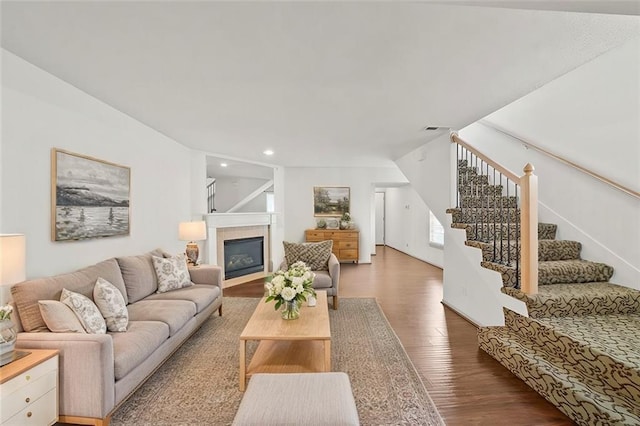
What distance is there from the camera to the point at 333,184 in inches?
293

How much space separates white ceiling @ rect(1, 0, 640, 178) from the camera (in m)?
1.56

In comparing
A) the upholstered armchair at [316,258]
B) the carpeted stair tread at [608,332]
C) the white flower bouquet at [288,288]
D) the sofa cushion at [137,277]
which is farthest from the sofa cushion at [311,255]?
the carpeted stair tread at [608,332]

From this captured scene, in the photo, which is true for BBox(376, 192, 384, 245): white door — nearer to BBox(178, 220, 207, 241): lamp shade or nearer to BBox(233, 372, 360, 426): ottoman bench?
BBox(178, 220, 207, 241): lamp shade

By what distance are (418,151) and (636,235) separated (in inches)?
112

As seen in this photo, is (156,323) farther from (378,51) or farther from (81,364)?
(378,51)

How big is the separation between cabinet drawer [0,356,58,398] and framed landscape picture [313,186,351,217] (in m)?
5.97

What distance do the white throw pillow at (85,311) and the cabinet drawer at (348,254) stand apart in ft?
18.0

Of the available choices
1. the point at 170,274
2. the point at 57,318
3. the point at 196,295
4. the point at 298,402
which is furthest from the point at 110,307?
the point at 298,402

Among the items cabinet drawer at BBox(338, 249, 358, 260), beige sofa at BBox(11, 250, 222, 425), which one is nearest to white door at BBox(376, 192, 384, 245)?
cabinet drawer at BBox(338, 249, 358, 260)

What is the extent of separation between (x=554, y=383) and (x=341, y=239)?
527 cm

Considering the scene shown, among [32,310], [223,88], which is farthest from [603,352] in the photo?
[32,310]

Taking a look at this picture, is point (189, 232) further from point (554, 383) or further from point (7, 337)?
point (554, 383)

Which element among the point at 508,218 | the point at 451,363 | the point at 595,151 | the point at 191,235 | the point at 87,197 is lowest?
the point at 451,363

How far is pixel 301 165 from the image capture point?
23.2 ft
